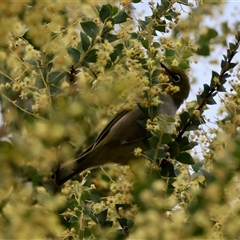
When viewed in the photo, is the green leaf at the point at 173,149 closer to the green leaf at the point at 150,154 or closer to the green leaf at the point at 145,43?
the green leaf at the point at 150,154

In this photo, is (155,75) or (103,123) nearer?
(155,75)

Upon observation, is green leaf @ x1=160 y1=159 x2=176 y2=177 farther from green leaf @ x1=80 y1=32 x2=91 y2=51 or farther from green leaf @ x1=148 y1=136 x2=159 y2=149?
green leaf @ x1=80 y1=32 x2=91 y2=51

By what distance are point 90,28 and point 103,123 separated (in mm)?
315

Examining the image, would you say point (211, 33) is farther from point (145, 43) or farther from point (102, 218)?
point (102, 218)

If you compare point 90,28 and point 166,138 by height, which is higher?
point 90,28

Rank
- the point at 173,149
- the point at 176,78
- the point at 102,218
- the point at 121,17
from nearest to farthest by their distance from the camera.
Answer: the point at 102,218, the point at 173,149, the point at 121,17, the point at 176,78

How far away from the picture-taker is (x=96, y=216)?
5.12ft

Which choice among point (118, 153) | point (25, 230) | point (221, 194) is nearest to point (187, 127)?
point (221, 194)

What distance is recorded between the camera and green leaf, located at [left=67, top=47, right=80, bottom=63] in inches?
66.6

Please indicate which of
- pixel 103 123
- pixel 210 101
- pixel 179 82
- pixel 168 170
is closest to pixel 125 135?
pixel 179 82

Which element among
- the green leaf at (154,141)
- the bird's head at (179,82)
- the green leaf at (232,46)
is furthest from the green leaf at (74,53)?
the bird's head at (179,82)

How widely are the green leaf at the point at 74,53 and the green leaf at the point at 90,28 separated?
6cm

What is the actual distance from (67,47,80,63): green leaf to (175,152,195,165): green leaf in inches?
16.4

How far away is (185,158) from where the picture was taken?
5.56 ft
